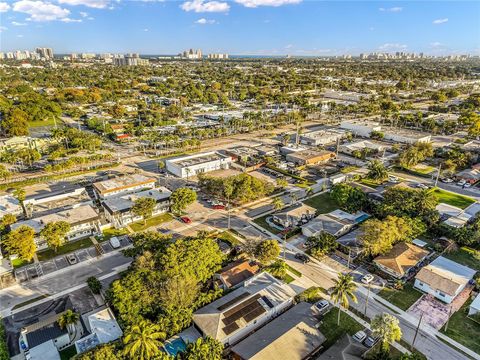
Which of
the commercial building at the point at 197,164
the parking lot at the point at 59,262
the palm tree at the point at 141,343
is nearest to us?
the palm tree at the point at 141,343

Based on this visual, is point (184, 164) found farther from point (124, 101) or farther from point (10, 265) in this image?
point (124, 101)

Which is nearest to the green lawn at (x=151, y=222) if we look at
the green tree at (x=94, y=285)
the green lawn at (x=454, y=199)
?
the green tree at (x=94, y=285)

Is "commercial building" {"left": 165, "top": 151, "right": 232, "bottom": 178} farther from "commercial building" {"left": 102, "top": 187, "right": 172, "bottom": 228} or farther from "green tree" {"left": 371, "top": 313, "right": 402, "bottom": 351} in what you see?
"green tree" {"left": 371, "top": 313, "right": 402, "bottom": 351}

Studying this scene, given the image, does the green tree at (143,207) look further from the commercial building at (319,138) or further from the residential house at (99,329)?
the commercial building at (319,138)

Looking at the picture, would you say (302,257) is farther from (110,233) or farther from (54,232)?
(54,232)

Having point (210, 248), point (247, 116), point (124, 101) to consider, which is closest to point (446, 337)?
point (210, 248)

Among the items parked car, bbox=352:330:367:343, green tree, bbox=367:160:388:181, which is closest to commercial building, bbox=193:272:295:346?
parked car, bbox=352:330:367:343
